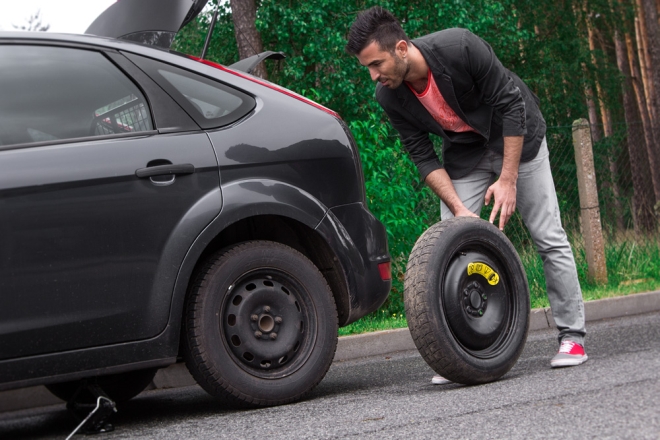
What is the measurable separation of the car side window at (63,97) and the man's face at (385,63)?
113 centimetres

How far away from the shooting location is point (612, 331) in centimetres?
566

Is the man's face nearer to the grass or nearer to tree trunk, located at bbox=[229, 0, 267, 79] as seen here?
the grass

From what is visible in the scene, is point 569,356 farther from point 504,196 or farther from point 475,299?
point 504,196

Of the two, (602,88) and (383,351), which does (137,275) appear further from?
(602,88)

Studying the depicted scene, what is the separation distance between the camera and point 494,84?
163 inches

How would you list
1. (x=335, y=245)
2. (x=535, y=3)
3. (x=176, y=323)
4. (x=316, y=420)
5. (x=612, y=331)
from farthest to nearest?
(x=535, y=3), (x=612, y=331), (x=335, y=245), (x=176, y=323), (x=316, y=420)

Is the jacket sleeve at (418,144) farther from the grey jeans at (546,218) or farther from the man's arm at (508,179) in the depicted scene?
the man's arm at (508,179)

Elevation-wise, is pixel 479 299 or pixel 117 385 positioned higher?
pixel 479 299

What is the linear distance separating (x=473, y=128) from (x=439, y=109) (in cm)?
20

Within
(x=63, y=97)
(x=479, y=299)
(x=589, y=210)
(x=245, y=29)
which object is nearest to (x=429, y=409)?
(x=479, y=299)

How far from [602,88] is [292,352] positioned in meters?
20.9

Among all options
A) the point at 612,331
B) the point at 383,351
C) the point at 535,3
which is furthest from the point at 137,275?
the point at 535,3

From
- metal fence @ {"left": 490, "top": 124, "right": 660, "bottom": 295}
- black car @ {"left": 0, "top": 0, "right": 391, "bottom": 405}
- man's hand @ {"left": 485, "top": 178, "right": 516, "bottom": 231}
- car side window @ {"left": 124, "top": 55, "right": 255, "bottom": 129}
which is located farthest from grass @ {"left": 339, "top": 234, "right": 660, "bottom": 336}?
car side window @ {"left": 124, "top": 55, "right": 255, "bottom": 129}

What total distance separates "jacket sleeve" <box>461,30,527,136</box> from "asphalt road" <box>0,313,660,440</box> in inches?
49.1
